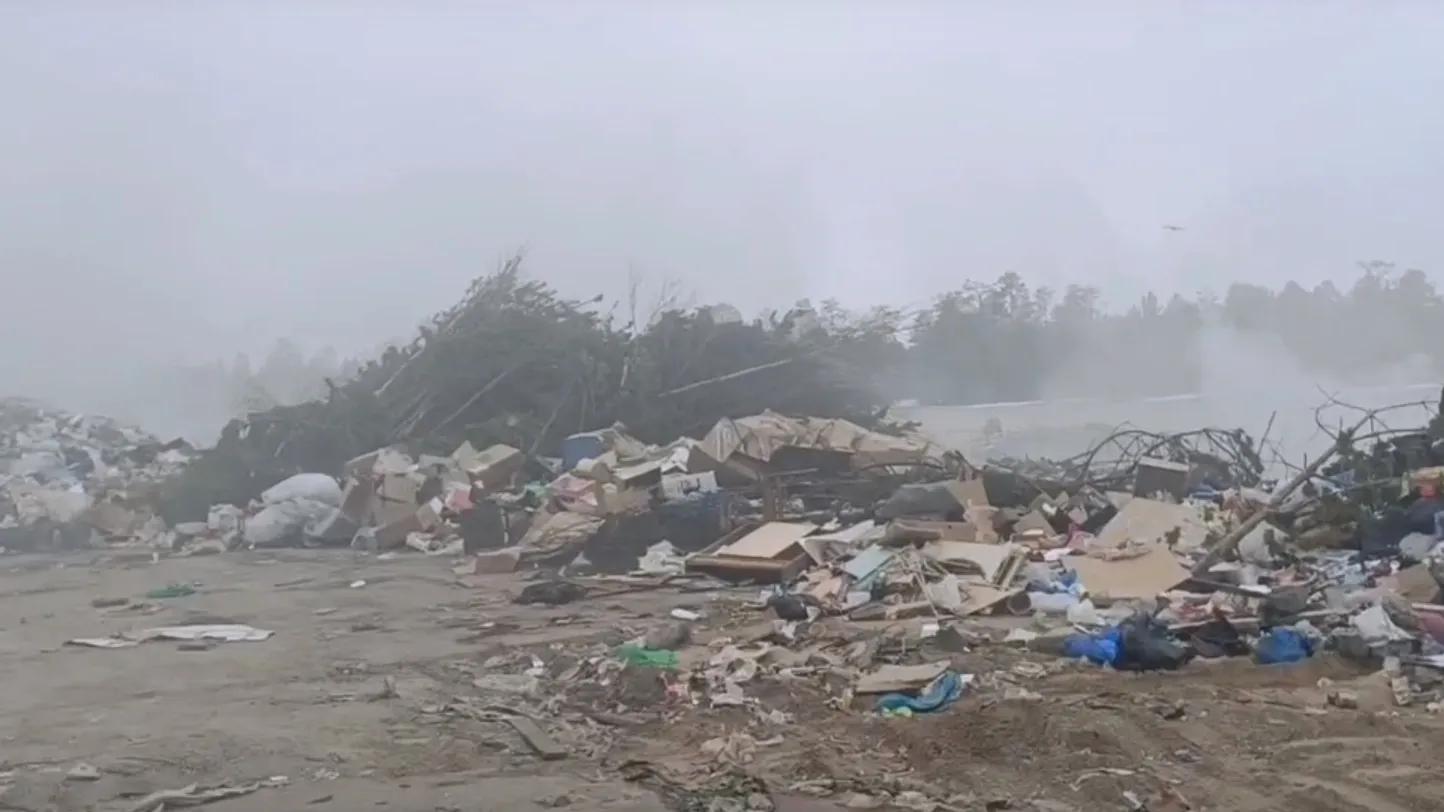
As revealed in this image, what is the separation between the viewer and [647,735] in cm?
415

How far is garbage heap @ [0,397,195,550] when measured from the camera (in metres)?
10.9

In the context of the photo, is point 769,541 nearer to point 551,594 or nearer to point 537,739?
point 551,594

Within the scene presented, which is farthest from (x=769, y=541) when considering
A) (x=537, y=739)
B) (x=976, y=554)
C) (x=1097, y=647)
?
(x=537, y=739)

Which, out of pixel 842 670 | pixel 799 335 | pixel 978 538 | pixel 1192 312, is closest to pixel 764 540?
pixel 978 538

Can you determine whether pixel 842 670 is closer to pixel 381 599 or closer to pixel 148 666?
pixel 148 666

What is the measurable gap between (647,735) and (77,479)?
10.7 metres

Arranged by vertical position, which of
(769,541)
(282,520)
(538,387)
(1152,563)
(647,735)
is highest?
(538,387)

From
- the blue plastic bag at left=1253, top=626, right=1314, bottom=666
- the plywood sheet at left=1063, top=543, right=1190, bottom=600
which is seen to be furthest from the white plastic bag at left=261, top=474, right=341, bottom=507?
the blue plastic bag at left=1253, top=626, right=1314, bottom=666

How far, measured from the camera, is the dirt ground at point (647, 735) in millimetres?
3416

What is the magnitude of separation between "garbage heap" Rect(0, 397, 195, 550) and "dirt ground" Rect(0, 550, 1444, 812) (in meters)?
5.32

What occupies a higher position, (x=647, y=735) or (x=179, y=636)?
(x=179, y=636)

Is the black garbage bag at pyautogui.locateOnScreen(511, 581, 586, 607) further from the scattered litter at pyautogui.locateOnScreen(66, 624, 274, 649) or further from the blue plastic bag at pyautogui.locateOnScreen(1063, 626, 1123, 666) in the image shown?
the blue plastic bag at pyautogui.locateOnScreen(1063, 626, 1123, 666)

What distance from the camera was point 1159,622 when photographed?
5.08 m

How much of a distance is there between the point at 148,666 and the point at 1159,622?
4591mm
